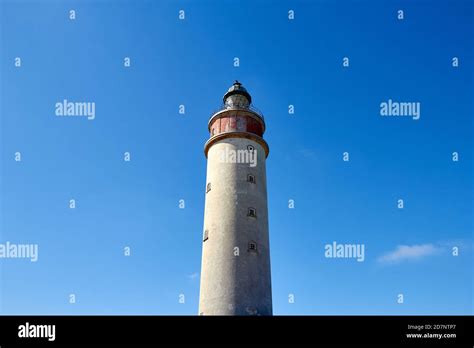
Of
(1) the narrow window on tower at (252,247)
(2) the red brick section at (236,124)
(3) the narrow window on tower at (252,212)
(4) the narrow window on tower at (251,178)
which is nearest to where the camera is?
(1) the narrow window on tower at (252,247)

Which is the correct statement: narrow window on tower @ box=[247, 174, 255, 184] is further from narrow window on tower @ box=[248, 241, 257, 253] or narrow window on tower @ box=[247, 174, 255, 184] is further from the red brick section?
narrow window on tower @ box=[248, 241, 257, 253]

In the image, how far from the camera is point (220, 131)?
27.4 metres

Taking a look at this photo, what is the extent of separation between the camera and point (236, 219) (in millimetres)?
23688

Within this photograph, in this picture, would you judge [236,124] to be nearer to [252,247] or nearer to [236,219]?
[236,219]

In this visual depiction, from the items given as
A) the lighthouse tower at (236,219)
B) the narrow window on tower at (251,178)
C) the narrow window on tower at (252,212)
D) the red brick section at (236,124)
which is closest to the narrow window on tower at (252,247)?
the lighthouse tower at (236,219)

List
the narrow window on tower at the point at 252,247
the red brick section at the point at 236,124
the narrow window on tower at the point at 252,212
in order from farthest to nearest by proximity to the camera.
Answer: the red brick section at the point at 236,124 → the narrow window on tower at the point at 252,212 → the narrow window on tower at the point at 252,247

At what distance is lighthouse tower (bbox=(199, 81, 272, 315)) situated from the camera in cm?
2202

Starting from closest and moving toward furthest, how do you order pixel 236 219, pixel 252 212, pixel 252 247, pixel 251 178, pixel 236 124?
1. pixel 252 247
2. pixel 236 219
3. pixel 252 212
4. pixel 251 178
5. pixel 236 124

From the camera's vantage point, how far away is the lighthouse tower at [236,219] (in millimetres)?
22016

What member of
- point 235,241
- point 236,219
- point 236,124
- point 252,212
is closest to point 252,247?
point 235,241

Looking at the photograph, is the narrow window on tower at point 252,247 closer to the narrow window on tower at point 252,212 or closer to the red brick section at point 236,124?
the narrow window on tower at point 252,212

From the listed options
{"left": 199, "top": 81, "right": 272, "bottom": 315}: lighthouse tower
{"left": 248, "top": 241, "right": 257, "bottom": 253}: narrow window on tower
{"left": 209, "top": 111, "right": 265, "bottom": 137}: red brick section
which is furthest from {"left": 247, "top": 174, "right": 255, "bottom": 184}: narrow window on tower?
{"left": 248, "top": 241, "right": 257, "bottom": 253}: narrow window on tower
